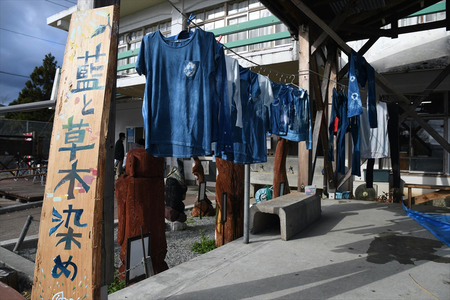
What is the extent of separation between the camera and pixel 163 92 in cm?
304

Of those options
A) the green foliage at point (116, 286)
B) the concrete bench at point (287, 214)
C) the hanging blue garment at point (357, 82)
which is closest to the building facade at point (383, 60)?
the hanging blue garment at point (357, 82)

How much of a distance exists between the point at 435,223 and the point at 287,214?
3.04 meters

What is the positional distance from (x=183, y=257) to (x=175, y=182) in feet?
7.79

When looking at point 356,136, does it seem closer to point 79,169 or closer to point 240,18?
point 79,169

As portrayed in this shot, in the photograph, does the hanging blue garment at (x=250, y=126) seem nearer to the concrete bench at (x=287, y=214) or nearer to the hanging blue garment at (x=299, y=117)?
Answer: the concrete bench at (x=287, y=214)

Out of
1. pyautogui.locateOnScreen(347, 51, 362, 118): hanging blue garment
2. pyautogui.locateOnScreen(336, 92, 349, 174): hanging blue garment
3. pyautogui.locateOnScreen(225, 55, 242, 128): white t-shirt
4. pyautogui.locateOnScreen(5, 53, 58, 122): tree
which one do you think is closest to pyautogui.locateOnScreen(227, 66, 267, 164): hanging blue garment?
pyautogui.locateOnScreen(225, 55, 242, 128): white t-shirt

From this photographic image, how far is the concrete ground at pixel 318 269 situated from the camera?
271 cm

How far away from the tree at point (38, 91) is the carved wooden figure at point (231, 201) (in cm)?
2196

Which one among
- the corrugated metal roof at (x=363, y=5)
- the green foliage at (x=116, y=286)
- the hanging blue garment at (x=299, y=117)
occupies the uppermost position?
the corrugated metal roof at (x=363, y=5)

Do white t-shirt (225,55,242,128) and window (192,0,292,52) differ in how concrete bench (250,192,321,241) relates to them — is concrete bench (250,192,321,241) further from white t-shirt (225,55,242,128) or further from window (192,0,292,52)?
window (192,0,292,52)

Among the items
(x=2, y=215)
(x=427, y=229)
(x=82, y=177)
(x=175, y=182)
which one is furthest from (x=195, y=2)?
(x=82, y=177)

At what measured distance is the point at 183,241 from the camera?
6285mm

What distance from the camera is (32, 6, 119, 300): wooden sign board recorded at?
176cm

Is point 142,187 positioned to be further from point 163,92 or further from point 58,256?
point 58,256
